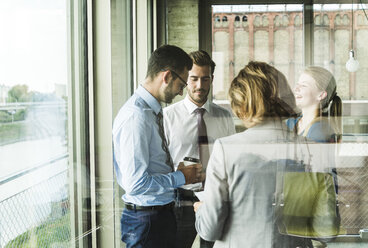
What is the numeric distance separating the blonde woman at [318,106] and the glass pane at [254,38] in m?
0.07

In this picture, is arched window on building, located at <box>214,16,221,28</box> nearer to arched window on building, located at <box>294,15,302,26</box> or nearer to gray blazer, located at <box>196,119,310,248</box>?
arched window on building, located at <box>294,15,302,26</box>

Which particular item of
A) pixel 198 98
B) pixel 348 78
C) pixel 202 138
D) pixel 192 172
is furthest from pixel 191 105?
pixel 348 78

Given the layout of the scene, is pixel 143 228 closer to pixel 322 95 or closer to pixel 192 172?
pixel 192 172

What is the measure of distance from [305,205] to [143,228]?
74 cm

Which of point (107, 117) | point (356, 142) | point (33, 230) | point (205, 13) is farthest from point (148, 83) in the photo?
point (356, 142)

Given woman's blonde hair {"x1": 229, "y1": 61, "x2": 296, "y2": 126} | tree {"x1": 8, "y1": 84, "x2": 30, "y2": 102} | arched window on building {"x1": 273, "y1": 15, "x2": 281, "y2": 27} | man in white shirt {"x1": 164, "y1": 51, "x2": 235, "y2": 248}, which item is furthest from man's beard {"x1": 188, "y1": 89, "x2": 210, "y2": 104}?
tree {"x1": 8, "y1": 84, "x2": 30, "y2": 102}

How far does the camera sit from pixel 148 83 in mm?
1581

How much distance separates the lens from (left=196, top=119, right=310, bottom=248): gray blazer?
4.15 ft

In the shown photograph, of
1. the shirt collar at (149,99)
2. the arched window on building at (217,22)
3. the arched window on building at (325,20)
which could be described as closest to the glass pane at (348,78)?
the arched window on building at (325,20)

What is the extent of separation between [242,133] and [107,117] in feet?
1.93

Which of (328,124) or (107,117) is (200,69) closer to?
(107,117)

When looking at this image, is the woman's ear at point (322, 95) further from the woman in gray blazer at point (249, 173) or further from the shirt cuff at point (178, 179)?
the shirt cuff at point (178, 179)

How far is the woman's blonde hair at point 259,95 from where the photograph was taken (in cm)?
130

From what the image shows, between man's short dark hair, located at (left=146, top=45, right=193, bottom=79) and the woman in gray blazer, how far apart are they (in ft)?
1.08
